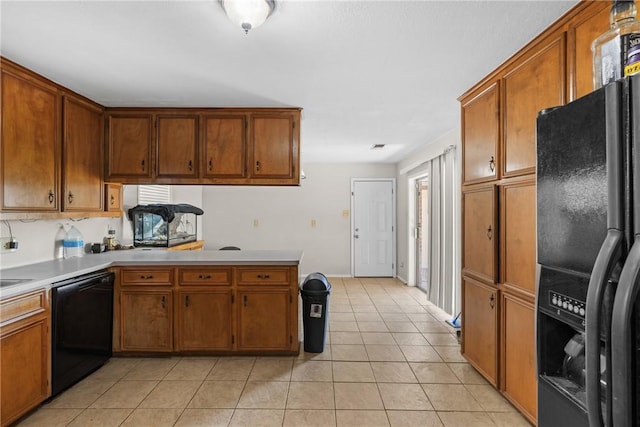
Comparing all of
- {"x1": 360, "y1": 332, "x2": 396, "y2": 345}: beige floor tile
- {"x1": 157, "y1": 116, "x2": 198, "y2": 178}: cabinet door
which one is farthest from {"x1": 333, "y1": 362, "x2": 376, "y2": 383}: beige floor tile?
{"x1": 157, "y1": 116, "x2": 198, "y2": 178}: cabinet door

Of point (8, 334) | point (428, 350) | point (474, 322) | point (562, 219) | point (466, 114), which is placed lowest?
point (428, 350)

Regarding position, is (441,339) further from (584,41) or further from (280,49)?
(280,49)

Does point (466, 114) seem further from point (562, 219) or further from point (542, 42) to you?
point (562, 219)

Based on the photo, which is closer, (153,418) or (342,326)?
(153,418)

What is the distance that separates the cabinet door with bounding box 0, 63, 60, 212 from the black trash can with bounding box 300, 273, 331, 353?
2.25 metres

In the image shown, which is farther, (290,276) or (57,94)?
(290,276)

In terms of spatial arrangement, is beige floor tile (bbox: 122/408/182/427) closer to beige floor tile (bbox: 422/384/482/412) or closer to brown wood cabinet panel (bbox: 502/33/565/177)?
beige floor tile (bbox: 422/384/482/412)

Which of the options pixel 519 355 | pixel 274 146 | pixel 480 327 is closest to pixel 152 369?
pixel 274 146

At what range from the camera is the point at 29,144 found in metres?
2.48

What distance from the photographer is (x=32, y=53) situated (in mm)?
2211

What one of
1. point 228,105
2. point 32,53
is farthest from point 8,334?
point 228,105

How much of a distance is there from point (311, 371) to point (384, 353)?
0.77 meters

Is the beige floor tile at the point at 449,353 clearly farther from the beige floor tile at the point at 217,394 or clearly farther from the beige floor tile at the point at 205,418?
the beige floor tile at the point at 205,418

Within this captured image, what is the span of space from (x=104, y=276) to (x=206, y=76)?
1.87m
